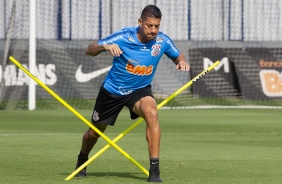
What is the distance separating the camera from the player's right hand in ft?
30.0

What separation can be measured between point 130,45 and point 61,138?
6.02 metres

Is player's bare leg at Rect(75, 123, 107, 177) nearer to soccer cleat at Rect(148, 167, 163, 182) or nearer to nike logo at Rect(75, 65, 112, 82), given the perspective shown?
soccer cleat at Rect(148, 167, 163, 182)

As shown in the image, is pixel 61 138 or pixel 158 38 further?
pixel 61 138

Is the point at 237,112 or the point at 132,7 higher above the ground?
the point at 132,7

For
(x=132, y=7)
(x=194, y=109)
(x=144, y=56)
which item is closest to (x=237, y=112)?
(x=194, y=109)

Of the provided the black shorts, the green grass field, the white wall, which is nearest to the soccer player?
the black shorts

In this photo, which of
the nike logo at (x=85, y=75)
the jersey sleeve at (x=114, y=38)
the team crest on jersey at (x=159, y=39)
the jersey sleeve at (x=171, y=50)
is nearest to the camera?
the jersey sleeve at (x=114, y=38)

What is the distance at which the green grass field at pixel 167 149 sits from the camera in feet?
32.4

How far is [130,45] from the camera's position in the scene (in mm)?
9562

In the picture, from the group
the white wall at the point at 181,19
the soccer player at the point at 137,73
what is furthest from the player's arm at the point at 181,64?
the white wall at the point at 181,19

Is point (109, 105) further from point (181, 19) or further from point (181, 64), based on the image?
point (181, 19)

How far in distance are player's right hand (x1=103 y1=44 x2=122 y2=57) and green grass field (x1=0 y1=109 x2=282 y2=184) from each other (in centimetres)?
128

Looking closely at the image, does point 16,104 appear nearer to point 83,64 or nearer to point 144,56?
point 83,64

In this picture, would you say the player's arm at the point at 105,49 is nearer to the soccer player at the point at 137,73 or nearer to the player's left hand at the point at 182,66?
the soccer player at the point at 137,73
